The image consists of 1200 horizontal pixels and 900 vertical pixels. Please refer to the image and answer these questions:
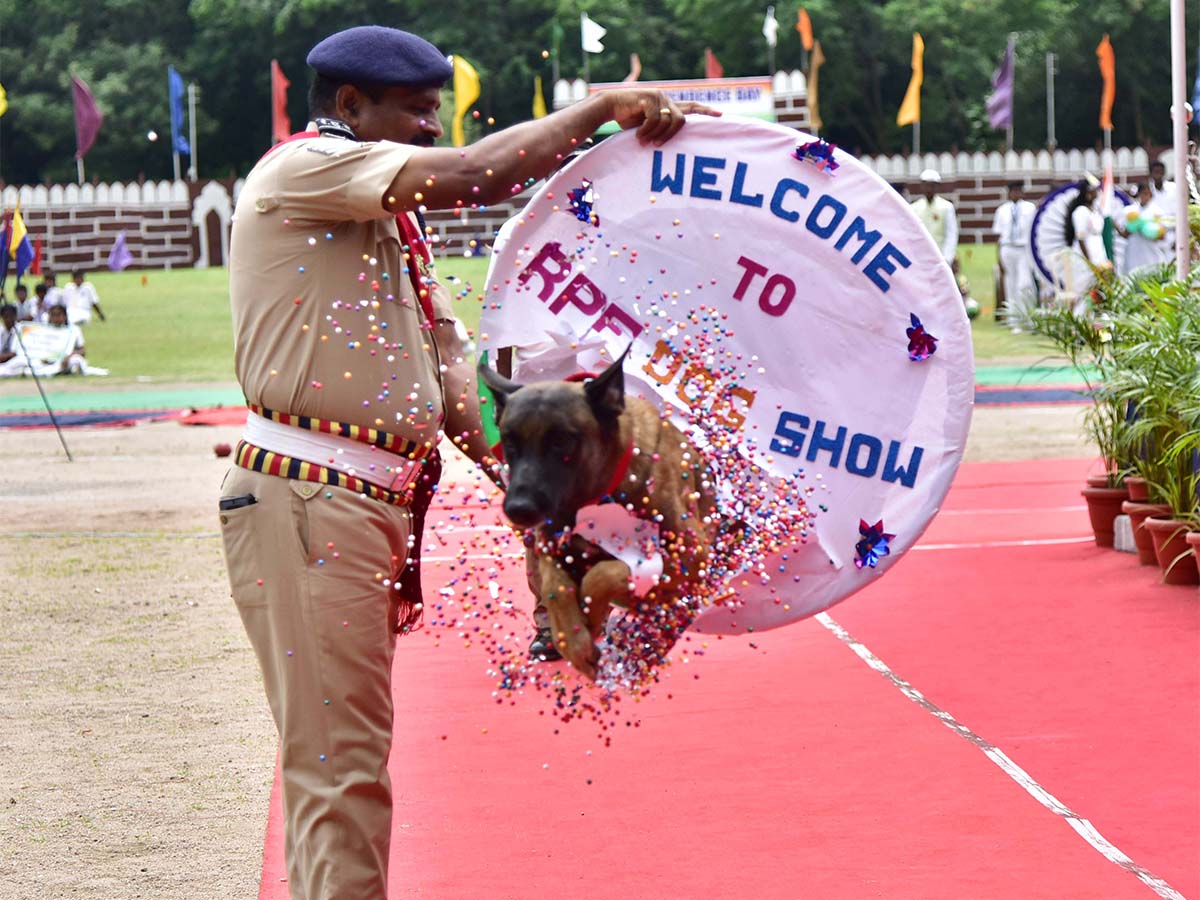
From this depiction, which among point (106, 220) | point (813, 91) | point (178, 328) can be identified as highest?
point (813, 91)

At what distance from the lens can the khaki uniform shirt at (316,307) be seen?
331cm

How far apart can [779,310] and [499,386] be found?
2.13 ft

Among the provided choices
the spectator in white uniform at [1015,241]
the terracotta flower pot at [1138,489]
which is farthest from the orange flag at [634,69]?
the terracotta flower pot at [1138,489]

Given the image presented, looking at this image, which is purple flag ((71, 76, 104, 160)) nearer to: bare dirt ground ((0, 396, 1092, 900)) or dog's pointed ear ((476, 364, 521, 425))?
bare dirt ground ((0, 396, 1092, 900))

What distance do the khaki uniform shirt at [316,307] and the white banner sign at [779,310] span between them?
26 cm

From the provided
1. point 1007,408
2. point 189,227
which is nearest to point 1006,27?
point 189,227

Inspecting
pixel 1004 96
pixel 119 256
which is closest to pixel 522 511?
pixel 1004 96

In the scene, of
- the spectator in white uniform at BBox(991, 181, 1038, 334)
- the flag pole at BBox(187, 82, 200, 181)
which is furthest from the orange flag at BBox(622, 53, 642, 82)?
the spectator in white uniform at BBox(991, 181, 1038, 334)

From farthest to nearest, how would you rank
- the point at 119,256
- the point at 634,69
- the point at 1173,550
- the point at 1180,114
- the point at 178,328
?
1. the point at 634,69
2. the point at 119,256
3. the point at 178,328
4. the point at 1173,550
5. the point at 1180,114

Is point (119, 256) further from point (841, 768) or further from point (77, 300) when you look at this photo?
point (841, 768)

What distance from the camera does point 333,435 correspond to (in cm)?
341

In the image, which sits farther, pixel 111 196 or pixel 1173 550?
pixel 111 196

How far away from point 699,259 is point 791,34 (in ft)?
165

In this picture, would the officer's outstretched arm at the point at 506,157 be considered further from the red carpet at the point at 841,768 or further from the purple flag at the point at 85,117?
the purple flag at the point at 85,117
